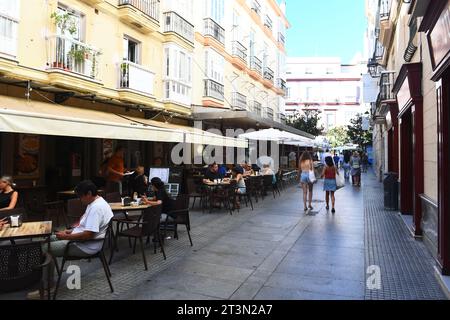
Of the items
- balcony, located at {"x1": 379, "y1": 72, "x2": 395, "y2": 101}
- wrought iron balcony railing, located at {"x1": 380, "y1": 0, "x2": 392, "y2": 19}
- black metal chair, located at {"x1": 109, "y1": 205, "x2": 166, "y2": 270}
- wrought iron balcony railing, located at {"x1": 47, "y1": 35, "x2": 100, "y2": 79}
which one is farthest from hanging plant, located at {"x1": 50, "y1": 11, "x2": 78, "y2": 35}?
balcony, located at {"x1": 379, "y1": 72, "x2": 395, "y2": 101}

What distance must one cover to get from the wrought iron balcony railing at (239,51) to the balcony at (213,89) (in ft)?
11.5

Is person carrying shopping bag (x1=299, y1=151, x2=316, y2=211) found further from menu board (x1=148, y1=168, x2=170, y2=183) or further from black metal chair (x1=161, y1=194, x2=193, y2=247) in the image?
black metal chair (x1=161, y1=194, x2=193, y2=247)

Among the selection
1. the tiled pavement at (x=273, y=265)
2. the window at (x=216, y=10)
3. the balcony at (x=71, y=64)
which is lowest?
the tiled pavement at (x=273, y=265)

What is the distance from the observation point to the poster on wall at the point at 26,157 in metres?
10.1

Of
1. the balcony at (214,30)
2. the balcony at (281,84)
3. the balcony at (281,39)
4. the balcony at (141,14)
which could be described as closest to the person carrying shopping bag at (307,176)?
the balcony at (141,14)

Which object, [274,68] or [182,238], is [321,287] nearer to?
[182,238]

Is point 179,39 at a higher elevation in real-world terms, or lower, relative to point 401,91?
higher

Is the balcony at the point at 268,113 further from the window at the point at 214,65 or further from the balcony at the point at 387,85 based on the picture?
the balcony at the point at 387,85

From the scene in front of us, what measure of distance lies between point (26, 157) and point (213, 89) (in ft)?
37.6

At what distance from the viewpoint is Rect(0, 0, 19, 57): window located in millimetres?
8664

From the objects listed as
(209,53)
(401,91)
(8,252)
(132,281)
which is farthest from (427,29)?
(209,53)

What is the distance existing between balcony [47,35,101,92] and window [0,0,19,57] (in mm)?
1149

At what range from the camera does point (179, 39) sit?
16.3m
